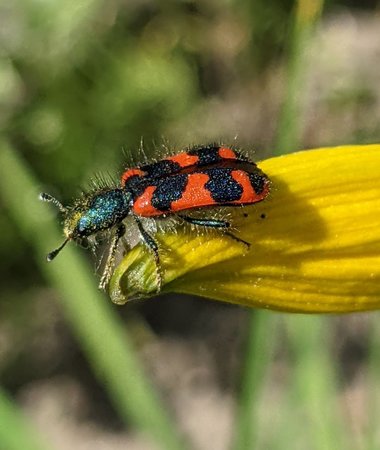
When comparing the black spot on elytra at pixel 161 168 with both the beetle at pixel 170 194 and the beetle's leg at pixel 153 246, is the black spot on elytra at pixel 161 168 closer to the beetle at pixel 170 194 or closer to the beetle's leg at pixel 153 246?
the beetle at pixel 170 194

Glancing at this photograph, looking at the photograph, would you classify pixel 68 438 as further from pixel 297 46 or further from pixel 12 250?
pixel 297 46

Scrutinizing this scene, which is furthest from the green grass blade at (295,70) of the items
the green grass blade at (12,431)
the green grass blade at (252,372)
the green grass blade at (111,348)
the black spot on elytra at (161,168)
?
the green grass blade at (12,431)

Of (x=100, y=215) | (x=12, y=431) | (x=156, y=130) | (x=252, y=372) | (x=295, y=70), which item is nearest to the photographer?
(x=100, y=215)

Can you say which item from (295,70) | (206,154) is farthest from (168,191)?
(295,70)

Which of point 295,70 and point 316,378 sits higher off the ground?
point 295,70

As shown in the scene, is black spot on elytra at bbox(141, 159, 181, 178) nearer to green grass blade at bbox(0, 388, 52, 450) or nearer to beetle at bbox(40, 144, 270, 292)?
beetle at bbox(40, 144, 270, 292)

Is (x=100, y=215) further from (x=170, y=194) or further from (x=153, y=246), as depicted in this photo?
(x=153, y=246)

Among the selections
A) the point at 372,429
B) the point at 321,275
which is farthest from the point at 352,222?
the point at 372,429

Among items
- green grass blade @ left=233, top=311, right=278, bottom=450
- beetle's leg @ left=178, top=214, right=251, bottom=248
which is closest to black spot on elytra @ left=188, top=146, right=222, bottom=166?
beetle's leg @ left=178, top=214, right=251, bottom=248
